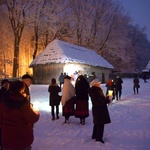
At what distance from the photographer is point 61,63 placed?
2917cm

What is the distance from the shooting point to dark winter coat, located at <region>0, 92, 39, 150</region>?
4.16 m

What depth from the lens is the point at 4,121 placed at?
4309mm

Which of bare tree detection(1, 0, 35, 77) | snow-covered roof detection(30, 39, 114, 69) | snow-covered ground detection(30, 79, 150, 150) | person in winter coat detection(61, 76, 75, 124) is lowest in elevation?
snow-covered ground detection(30, 79, 150, 150)

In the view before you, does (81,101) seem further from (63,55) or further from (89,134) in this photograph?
(63,55)

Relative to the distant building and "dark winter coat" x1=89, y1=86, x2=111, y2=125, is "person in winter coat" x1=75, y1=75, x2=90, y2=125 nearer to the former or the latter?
"dark winter coat" x1=89, y1=86, x2=111, y2=125

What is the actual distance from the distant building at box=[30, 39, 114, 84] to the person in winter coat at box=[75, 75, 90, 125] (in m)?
18.2

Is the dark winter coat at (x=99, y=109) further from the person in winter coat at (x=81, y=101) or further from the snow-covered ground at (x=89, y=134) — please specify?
the person in winter coat at (x=81, y=101)

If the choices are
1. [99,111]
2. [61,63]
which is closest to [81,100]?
[99,111]

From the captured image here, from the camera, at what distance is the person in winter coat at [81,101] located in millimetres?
9523

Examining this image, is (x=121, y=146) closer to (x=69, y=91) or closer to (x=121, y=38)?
(x=69, y=91)

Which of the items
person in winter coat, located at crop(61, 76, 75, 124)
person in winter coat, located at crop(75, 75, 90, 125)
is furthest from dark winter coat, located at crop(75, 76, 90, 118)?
person in winter coat, located at crop(61, 76, 75, 124)

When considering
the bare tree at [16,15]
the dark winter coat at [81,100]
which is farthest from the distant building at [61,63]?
the dark winter coat at [81,100]

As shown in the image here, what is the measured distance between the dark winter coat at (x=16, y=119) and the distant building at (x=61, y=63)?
77.9 feet

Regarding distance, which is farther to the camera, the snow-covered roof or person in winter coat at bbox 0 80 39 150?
the snow-covered roof
